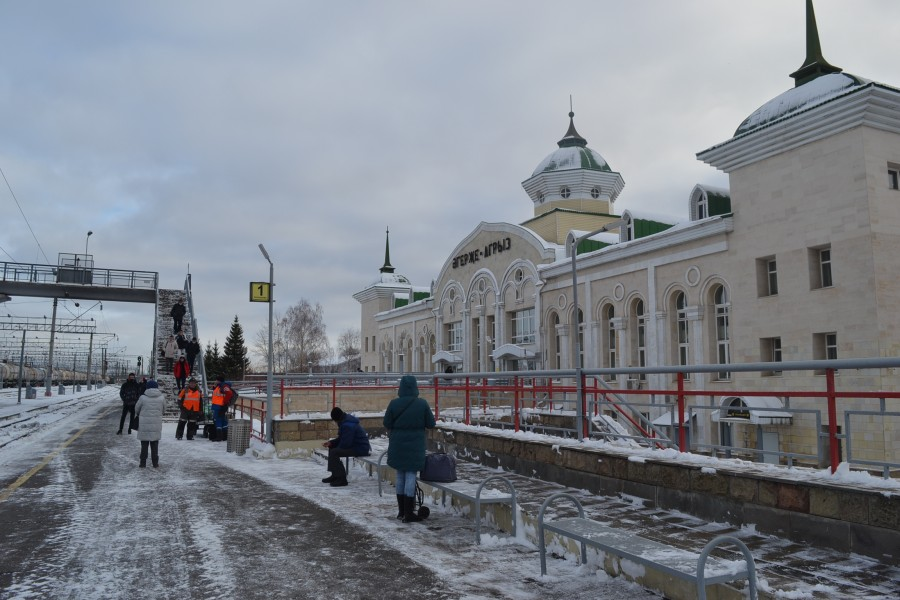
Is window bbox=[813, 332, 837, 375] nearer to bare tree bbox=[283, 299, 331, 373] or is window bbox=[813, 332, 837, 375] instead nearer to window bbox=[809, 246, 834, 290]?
window bbox=[809, 246, 834, 290]

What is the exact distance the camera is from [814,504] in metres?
6.03

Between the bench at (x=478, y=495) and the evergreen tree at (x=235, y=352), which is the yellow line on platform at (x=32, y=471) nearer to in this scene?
the bench at (x=478, y=495)

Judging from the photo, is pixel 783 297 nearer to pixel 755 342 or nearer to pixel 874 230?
pixel 755 342

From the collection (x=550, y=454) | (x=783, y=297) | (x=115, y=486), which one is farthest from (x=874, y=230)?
(x=115, y=486)

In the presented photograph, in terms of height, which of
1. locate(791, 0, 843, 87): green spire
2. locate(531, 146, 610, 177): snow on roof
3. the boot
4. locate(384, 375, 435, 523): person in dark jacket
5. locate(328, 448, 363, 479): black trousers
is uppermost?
locate(531, 146, 610, 177): snow on roof

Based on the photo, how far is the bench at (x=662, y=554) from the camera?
4.39 meters

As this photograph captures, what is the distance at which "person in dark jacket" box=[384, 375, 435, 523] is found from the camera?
8141 mm

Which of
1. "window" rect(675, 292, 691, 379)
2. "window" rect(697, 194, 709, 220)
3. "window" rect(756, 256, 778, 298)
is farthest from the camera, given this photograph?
"window" rect(697, 194, 709, 220)

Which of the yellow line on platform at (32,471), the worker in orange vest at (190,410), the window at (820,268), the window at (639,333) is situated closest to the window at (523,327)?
the window at (639,333)

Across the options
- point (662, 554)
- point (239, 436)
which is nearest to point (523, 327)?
point (239, 436)

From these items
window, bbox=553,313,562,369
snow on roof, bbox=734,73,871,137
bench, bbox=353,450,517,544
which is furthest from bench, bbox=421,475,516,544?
window, bbox=553,313,562,369

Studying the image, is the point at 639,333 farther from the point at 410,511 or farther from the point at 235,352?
the point at 235,352

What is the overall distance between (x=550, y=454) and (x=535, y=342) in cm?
2852

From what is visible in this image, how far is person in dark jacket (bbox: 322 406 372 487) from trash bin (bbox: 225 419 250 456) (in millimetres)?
5120
